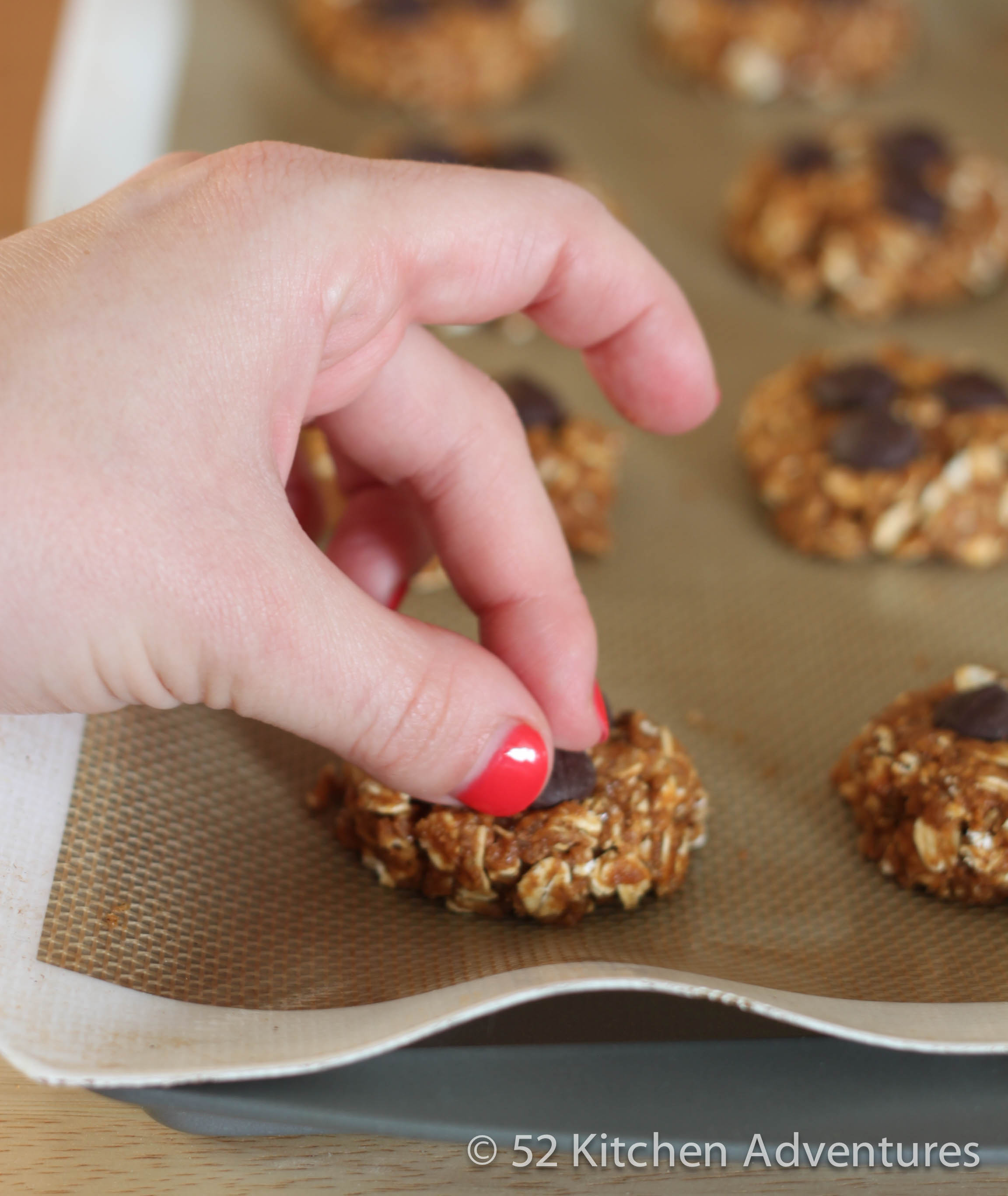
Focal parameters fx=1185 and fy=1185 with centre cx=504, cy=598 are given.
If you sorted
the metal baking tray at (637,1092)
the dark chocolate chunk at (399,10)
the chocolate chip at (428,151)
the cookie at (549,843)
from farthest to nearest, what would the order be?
the dark chocolate chunk at (399,10), the chocolate chip at (428,151), the cookie at (549,843), the metal baking tray at (637,1092)

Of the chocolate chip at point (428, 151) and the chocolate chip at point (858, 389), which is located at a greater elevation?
the chocolate chip at point (428, 151)

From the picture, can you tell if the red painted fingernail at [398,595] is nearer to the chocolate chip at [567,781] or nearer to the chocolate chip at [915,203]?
the chocolate chip at [567,781]

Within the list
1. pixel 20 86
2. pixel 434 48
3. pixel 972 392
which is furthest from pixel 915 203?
pixel 20 86

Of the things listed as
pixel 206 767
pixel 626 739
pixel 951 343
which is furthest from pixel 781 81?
pixel 206 767

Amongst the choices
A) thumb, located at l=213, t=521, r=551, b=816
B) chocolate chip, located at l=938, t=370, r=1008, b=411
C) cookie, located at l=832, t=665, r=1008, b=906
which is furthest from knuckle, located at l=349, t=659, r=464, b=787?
chocolate chip, located at l=938, t=370, r=1008, b=411

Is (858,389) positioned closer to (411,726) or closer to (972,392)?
(972,392)

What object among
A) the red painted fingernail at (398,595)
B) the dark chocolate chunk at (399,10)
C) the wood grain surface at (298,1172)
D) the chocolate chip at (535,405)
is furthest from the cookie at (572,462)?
the dark chocolate chunk at (399,10)

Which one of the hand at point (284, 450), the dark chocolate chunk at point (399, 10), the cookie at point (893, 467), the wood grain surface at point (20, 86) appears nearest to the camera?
the hand at point (284, 450)
